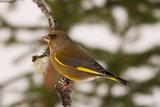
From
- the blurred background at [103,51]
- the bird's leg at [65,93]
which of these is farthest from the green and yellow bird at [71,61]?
the blurred background at [103,51]

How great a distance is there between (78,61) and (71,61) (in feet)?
0.21

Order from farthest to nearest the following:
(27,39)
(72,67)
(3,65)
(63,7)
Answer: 1. (3,65)
2. (27,39)
3. (63,7)
4. (72,67)

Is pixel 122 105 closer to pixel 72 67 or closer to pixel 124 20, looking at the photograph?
pixel 124 20

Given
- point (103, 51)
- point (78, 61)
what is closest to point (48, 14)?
point (78, 61)

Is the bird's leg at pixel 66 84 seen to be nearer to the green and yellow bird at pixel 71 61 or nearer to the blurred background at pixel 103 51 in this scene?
the green and yellow bird at pixel 71 61

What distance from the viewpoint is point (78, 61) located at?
3.93 metres

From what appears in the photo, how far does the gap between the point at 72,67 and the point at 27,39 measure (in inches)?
80.0

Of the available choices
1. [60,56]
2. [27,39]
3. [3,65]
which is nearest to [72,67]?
[60,56]

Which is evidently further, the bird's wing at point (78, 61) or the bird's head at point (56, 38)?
the bird's wing at point (78, 61)

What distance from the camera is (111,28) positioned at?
6027 mm

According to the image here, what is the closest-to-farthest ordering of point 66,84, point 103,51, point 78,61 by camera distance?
point 66,84 < point 78,61 < point 103,51

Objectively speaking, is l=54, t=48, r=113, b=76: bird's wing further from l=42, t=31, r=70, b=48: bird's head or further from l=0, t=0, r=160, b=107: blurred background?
l=0, t=0, r=160, b=107: blurred background

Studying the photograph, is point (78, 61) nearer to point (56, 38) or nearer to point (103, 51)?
point (56, 38)

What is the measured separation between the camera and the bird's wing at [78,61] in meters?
3.87
